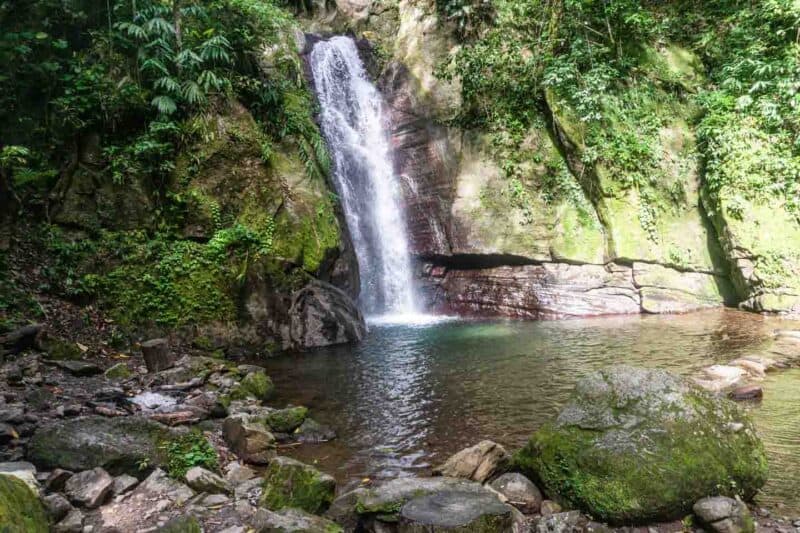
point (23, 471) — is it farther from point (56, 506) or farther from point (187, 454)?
point (187, 454)

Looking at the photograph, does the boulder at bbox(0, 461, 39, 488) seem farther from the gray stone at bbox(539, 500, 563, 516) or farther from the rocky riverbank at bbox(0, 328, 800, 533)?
the gray stone at bbox(539, 500, 563, 516)

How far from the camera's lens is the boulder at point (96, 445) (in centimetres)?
377

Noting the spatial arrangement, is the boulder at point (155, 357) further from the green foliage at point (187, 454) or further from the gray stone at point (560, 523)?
the gray stone at point (560, 523)

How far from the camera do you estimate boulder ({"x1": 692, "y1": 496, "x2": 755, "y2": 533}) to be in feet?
10.5

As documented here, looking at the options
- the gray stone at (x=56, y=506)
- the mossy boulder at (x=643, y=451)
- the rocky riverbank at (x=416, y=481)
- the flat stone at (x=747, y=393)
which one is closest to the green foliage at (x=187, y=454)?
the rocky riverbank at (x=416, y=481)

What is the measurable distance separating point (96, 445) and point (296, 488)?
1.69 meters

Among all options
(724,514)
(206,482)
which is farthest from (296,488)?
(724,514)

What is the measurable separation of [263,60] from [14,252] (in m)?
7.85

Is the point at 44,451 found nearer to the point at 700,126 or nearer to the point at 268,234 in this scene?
the point at 268,234

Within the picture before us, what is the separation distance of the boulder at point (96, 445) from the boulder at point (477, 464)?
97.6 inches

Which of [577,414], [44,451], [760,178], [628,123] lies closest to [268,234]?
[44,451]

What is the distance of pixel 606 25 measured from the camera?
573 inches

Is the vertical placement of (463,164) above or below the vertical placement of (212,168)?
above

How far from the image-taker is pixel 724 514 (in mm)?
3262
